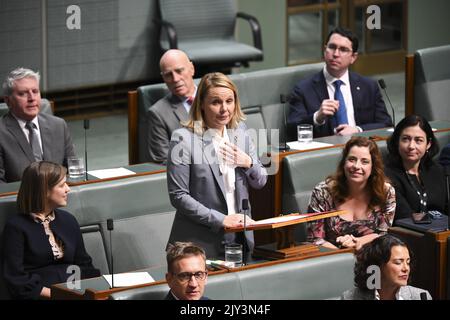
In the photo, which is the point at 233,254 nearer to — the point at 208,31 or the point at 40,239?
the point at 40,239

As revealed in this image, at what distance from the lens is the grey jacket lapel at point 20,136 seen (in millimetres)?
5629

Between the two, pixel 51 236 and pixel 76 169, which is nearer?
pixel 51 236

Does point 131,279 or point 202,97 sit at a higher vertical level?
point 202,97

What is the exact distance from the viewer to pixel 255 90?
269 inches

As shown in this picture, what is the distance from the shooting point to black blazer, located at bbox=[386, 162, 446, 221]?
5.39m

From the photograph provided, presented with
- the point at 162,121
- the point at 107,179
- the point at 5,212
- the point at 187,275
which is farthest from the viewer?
the point at 162,121

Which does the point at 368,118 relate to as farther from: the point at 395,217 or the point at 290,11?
the point at 290,11

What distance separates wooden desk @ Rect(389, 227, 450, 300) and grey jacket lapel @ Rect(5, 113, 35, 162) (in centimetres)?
189

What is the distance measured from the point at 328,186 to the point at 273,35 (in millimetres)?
4793

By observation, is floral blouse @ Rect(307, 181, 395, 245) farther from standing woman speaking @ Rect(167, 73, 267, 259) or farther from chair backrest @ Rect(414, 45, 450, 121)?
chair backrest @ Rect(414, 45, 450, 121)

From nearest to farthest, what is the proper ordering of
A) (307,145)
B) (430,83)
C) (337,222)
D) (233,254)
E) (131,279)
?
1. (131,279)
2. (233,254)
3. (337,222)
4. (307,145)
5. (430,83)

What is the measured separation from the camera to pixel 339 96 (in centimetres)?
658

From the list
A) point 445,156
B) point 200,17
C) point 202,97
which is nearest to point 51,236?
point 202,97

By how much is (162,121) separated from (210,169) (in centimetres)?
139
